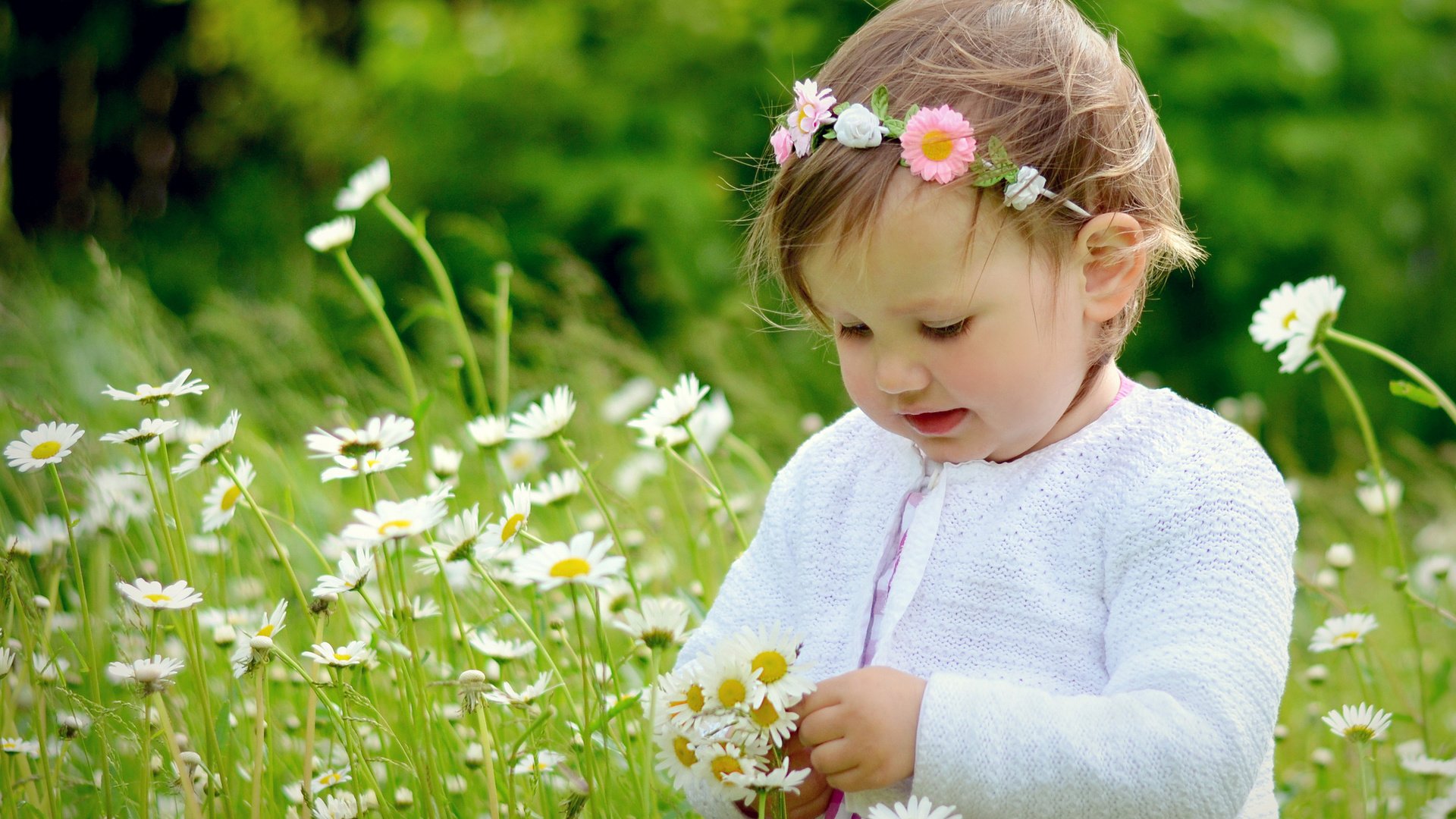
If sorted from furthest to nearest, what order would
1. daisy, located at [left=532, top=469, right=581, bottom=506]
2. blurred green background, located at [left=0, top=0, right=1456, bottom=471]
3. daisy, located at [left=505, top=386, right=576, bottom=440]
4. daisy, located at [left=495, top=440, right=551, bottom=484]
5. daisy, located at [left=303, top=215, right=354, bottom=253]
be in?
blurred green background, located at [left=0, top=0, right=1456, bottom=471] < daisy, located at [left=495, top=440, right=551, bottom=484] < daisy, located at [left=303, top=215, right=354, bottom=253] < daisy, located at [left=532, top=469, right=581, bottom=506] < daisy, located at [left=505, top=386, right=576, bottom=440]

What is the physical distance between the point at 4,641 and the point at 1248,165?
369 cm

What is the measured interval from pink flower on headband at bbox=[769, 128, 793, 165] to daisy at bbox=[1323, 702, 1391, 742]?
0.74 meters

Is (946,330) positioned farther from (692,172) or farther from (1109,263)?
(692,172)

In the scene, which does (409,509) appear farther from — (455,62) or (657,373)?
(455,62)

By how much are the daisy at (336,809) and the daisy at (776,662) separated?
1.34ft

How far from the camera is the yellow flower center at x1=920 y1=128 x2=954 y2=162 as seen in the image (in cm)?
108

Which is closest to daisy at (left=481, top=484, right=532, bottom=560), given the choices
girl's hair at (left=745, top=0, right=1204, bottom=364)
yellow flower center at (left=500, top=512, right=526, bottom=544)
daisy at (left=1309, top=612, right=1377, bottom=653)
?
yellow flower center at (left=500, top=512, right=526, bottom=544)

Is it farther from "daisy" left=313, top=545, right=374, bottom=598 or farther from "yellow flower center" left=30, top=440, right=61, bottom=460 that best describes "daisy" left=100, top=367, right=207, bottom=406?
"daisy" left=313, top=545, right=374, bottom=598

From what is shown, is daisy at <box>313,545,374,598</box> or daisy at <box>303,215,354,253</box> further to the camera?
daisy at <box>303,215,354,253</box>

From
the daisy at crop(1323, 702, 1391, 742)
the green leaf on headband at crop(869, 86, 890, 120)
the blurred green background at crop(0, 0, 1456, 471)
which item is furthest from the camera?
the blurred green background at crop(0, 0, 1456, 471)

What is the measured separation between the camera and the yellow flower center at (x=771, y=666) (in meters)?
0.98

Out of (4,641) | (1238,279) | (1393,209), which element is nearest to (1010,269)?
(4,641)

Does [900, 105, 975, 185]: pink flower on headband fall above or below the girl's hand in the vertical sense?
above

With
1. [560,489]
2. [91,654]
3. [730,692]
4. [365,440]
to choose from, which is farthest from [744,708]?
[91,654]
